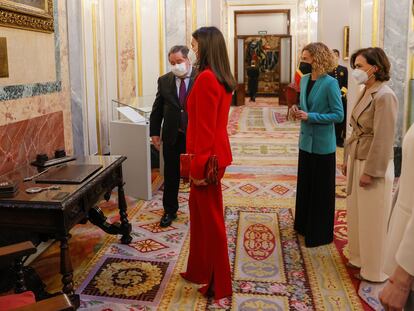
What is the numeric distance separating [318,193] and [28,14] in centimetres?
286

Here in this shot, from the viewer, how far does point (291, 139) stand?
418 inches

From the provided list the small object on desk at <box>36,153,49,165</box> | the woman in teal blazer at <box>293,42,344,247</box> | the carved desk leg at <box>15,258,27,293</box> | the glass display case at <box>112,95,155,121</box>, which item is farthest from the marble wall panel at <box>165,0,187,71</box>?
the carved desk leg at <box>15,258,27,293</box>

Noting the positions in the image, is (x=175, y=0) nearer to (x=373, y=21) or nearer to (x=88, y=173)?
(x=373, y=21)

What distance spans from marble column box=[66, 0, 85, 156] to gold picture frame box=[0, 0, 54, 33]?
→ 481 mm

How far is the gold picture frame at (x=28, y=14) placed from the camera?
3660mm

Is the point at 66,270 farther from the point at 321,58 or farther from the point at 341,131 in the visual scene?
the point at 341,131

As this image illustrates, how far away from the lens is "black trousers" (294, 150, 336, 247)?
14.2 feet

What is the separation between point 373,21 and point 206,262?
17.0 feet

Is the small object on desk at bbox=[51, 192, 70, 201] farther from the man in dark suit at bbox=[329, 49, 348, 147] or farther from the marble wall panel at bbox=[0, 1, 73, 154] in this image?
the man in dark suit at bbox=[329, 49, 348, 147]

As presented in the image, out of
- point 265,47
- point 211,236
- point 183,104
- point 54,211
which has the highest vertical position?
point 265,47

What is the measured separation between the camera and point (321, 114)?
4246 mm

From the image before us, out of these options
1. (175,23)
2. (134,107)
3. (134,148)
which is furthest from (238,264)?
(175,23)

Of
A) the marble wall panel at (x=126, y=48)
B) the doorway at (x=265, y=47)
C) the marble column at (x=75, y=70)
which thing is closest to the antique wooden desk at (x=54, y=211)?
the marble column at (x=75, y=70)

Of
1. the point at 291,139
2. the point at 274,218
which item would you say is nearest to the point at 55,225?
the point at 274,218
